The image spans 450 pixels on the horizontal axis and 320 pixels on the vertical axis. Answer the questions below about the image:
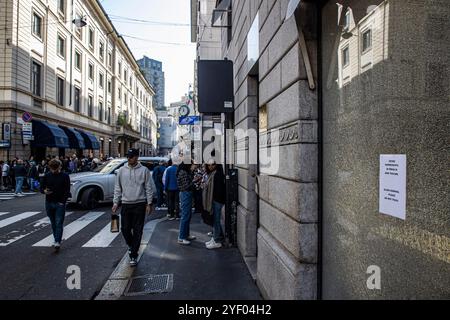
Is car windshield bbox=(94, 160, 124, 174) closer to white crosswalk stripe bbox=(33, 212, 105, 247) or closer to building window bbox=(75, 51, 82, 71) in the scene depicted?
white crosswalk stripe bbox=(33, 212, 105, 247)

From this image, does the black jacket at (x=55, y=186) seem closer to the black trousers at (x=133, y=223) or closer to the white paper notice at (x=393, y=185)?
the black trousers at (x=133, y=223)

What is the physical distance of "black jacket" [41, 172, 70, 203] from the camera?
20.8 feet

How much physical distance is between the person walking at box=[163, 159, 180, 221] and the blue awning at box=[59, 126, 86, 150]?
21.5 m

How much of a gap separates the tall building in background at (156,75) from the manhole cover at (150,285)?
514 feet

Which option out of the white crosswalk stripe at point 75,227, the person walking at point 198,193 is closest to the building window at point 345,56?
the white crosswalk stripe at point 75,227

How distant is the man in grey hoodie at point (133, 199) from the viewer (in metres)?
5.52

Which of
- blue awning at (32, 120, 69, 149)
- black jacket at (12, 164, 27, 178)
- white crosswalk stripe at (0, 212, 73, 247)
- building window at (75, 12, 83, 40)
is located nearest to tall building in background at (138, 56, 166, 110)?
building window at (75, 12, 83, 40)

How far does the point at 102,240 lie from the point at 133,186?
7.93 ft

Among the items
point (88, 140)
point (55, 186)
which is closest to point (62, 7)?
point (88, 140)

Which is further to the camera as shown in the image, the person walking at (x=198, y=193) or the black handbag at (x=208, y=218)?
the person walking at (x=198, y=193)

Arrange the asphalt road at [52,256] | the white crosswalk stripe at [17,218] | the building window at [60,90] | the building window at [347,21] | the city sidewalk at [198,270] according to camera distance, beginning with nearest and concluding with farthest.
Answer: the building window at [347,21], the city sidewalk at [198,270], the asphalt road at [52,256], the white crosswalk stripe at [17,218], the building window at [60,90]

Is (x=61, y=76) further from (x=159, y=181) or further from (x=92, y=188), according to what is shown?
(x=159, y=181)

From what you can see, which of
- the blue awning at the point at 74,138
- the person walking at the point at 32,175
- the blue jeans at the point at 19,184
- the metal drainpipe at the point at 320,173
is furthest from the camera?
the blue awning at the point at 74,138
